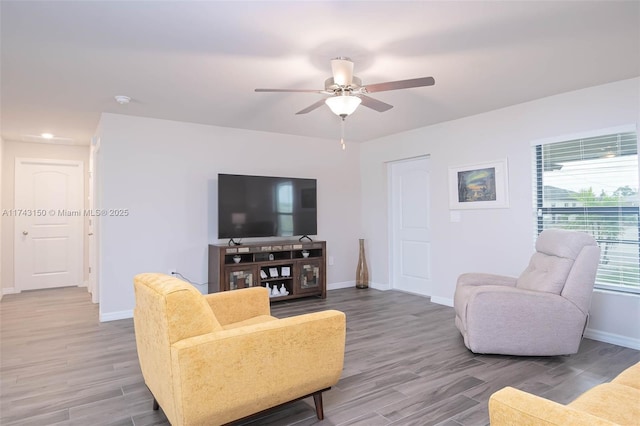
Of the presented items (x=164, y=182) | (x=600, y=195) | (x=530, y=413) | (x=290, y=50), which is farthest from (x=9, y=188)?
(x=600, y=195)

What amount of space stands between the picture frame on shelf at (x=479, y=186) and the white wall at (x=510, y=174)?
69 millimetres

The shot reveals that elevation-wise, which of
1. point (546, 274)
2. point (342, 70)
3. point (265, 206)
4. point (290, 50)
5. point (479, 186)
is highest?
point (290, 50)

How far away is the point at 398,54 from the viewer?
8.95ft

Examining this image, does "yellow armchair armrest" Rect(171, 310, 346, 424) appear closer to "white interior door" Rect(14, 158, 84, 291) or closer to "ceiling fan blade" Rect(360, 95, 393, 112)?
"ceiling fan blade" Rect(360, 95, 393, 112)

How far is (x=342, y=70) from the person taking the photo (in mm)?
2539

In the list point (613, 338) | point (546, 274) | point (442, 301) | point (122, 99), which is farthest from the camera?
point (442, 301)

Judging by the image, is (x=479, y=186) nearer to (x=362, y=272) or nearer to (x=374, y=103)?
(x=374, y=103)

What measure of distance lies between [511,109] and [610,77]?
0.96 meters

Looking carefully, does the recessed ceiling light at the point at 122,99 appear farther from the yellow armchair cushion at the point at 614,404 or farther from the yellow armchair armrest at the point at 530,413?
the yellow armchair cushion at the point at 614,404

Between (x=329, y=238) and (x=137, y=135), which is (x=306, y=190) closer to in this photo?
(x=329, y=238)

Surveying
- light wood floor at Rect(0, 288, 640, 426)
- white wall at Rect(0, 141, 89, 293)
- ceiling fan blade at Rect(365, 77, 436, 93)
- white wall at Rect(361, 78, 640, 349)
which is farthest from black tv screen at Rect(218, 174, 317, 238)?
white wall at Rect(0, 141, 89, 293)

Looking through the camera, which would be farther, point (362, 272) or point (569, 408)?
point (362, 272)

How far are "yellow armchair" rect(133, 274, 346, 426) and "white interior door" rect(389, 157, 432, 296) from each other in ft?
11.8

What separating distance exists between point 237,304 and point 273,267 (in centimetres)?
228
